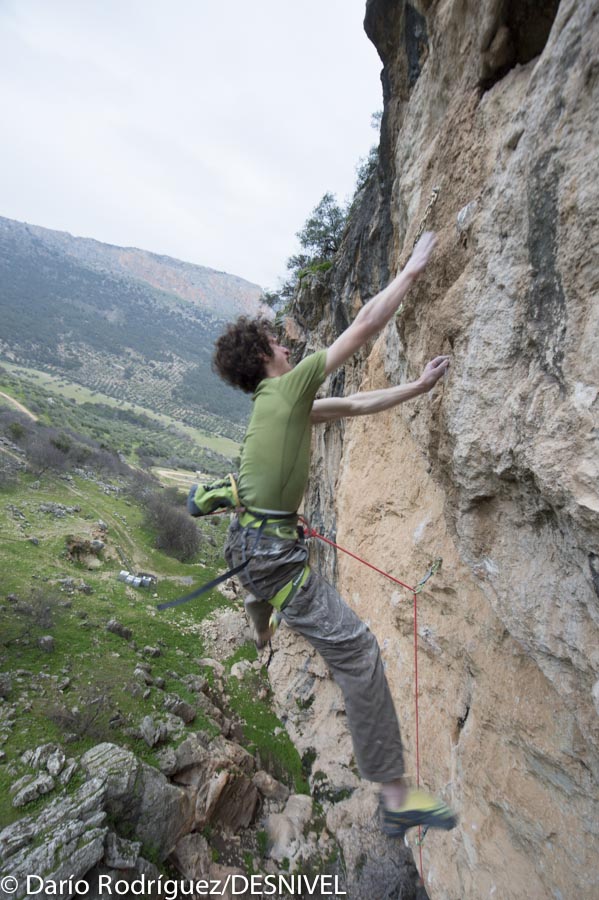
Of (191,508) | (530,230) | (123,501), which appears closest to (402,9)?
(530,230)

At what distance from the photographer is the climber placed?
260 centimetres

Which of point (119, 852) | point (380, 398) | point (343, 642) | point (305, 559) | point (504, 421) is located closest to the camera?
point (504, 421)

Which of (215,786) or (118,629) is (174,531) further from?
(215,786)

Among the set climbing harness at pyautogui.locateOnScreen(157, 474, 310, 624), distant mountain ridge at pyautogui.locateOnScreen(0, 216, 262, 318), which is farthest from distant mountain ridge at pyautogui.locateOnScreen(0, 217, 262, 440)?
climbing harness at pyautogui.locateOnScreen(157, 474, 310, 624)

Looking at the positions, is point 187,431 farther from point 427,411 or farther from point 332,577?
point 427,411

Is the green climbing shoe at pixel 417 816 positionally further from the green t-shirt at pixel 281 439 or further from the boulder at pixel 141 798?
the boulder at pixel 141 798

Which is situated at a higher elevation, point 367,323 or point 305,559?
point 367,323

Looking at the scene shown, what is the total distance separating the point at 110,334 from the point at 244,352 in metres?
110

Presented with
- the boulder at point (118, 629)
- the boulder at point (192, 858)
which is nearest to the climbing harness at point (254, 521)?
the boulder at point (192, 858)

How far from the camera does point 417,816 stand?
101 inches

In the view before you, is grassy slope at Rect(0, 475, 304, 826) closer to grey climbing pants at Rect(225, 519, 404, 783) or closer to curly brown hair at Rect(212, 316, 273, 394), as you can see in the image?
grey climbing pants at Rect(225, 519, 404, 783)

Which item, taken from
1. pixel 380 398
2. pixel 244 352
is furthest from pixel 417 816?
pixel 244 352

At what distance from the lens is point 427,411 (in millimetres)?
3385

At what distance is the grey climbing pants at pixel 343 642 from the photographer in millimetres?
2633
